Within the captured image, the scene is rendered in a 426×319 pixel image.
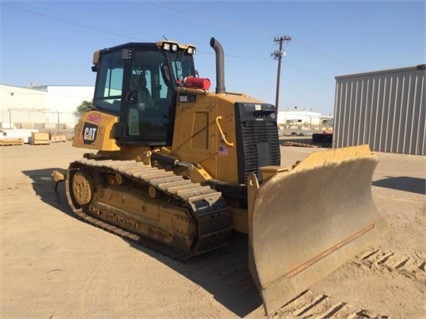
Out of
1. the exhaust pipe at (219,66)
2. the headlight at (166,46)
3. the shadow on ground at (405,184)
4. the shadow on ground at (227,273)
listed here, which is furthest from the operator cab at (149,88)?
the shadow on ground at (405,184)

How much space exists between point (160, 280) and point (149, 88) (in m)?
3.16

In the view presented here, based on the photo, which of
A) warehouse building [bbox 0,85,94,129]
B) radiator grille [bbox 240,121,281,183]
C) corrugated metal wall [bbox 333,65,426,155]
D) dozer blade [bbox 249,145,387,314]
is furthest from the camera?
warehouse building [bbox 0,85,94,129]

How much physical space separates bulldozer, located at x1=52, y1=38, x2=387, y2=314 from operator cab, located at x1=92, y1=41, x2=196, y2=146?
0.05 ft

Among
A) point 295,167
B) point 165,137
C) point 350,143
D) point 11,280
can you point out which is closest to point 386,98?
point 350,143

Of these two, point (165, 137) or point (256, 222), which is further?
point (165, 137)

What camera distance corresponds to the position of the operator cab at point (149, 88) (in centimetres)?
622

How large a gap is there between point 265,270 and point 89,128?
4407 millimetres

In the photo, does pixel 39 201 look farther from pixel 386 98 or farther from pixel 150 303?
pixel 386 98

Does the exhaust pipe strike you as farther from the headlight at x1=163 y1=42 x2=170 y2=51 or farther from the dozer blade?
the dozer blade

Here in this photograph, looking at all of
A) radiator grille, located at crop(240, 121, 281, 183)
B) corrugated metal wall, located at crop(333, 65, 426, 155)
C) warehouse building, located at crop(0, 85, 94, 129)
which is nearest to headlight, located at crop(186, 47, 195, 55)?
radiator grille, located at crop(240, 121, 281, 183)

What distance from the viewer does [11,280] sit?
14.5 ft

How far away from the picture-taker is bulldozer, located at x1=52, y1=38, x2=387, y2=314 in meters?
4.07

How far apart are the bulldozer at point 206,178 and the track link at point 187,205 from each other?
16 millimetres

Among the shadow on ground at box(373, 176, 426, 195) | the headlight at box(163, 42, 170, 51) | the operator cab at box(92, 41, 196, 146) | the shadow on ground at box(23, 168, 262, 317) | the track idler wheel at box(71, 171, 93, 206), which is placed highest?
the headlight at box(163, 42, 170, 51)
